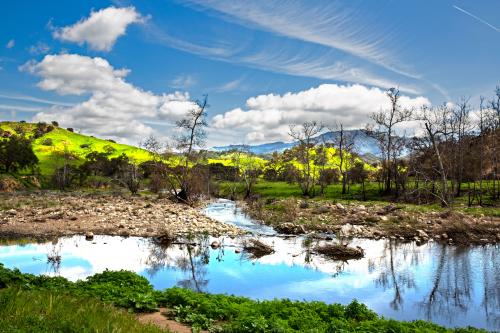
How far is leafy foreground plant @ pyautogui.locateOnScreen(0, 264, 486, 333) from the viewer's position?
10.9 m

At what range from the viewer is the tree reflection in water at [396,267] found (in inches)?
688

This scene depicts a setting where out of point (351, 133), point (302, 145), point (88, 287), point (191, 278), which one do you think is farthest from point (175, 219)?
point (351, 133)

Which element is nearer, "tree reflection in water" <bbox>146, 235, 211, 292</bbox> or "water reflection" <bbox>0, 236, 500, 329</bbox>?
"water reflection" <bbox>0, 236, 500, 329</bbox>

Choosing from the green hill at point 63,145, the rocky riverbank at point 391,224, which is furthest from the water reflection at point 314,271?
the green hill at point 63,145

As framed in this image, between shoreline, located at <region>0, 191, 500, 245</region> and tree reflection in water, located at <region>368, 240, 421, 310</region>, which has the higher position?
shoreline, located at <region>0, 191, 500, 245</region>

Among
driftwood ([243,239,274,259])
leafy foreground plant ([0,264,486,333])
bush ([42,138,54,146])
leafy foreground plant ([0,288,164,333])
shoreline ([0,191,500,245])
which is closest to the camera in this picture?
leafy foreground plant ([0,288,164,333])

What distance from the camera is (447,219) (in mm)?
32031

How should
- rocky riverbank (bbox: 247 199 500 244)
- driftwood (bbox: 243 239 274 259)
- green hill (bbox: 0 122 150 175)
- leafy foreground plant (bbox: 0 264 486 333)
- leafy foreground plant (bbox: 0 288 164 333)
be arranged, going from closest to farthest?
leafy foreground plant (bbox: 0 288 164 333) < leafy foreground plant (bbox: 0 264 486 333) < driftwood (bbox: 243 239 274 259) < rocky riverbank (bbox: 247 199 500 244) < green hill (bbox: 0 122 150 175)

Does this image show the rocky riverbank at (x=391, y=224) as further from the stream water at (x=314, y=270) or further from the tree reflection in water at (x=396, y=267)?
the tree reflection in water at (x=396, y=267)

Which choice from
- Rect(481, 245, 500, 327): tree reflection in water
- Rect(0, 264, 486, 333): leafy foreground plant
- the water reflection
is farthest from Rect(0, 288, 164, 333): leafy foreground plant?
Rect(481, 245, 500, 327): tree reflection in water

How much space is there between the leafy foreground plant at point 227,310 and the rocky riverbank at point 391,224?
17920mm

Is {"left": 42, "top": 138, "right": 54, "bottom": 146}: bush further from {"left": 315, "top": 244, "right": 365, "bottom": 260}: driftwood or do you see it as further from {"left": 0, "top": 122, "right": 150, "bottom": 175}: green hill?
{"left": 315, "top": 244, "right": 365, "bottom": 260}: driftwood

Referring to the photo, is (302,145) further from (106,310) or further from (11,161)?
(106,310)

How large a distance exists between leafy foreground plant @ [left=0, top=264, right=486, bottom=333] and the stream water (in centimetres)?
285
